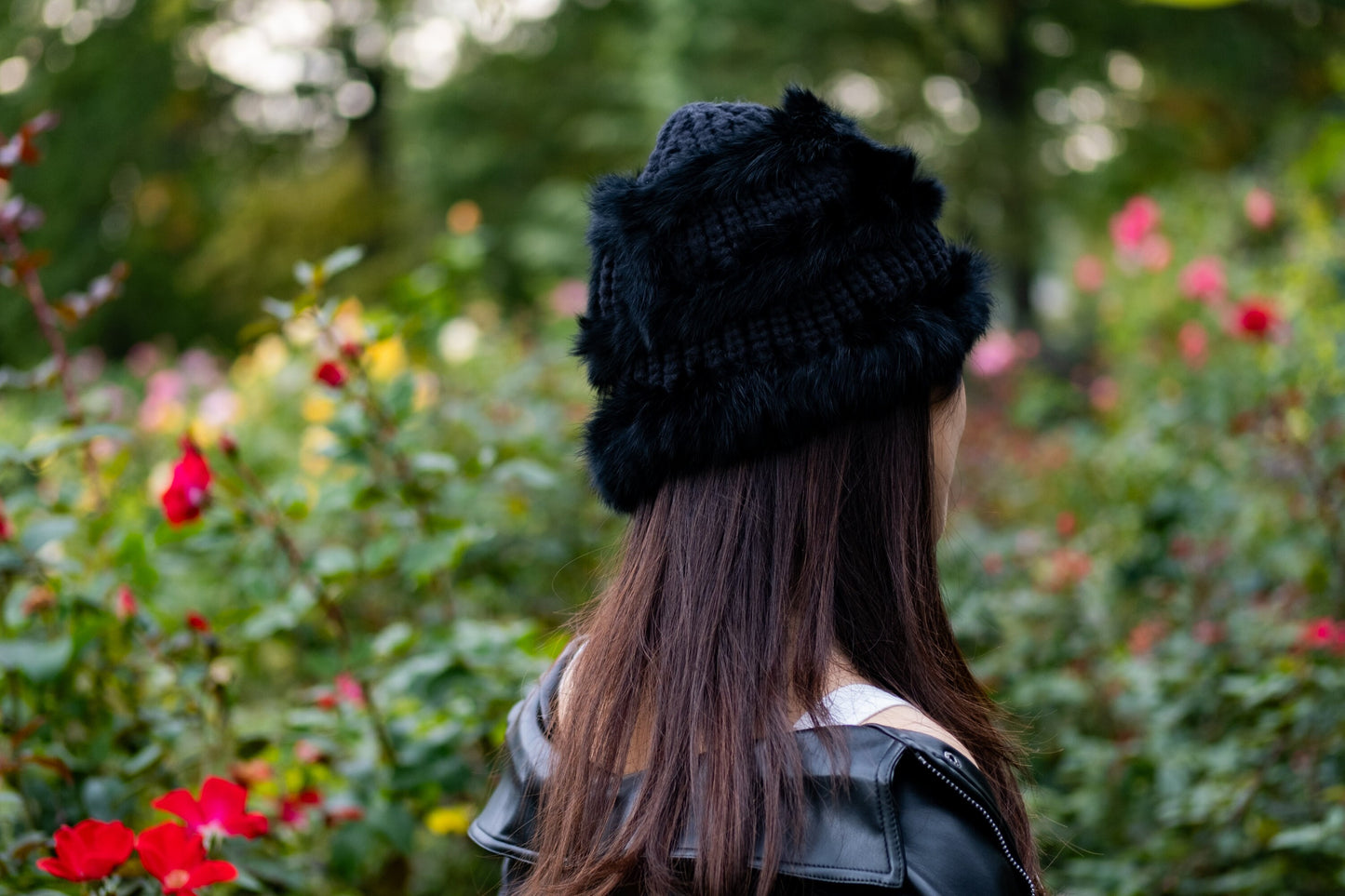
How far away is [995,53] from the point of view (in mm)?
10031

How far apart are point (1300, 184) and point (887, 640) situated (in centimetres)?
444

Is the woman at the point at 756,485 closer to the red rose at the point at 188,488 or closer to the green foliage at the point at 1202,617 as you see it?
the green foliage at the point at 1202,617

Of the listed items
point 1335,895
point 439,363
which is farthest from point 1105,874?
point 439,363

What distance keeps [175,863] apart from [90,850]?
0.11m

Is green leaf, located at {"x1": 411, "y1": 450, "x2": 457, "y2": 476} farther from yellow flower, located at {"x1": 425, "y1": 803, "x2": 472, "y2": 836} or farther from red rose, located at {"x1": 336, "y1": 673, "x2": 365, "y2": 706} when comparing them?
yellow flower, located at {"x1": 425, "y1": 803, "x2": 472, "y2": 836}

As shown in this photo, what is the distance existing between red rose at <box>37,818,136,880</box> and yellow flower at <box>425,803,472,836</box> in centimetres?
83

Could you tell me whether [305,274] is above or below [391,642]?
above

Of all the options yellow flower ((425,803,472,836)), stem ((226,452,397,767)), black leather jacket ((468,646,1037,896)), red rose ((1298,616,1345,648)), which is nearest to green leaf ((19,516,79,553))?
stem ((226,452,397,767))

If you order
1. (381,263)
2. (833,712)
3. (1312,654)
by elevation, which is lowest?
(1312,654)

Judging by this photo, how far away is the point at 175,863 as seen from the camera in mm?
1180

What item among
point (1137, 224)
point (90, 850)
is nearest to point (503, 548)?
point (90, 850)

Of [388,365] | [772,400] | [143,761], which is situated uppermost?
[388,365]

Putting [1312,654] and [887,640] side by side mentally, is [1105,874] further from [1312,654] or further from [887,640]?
[887,640]

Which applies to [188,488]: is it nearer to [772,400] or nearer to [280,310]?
[280,310]
